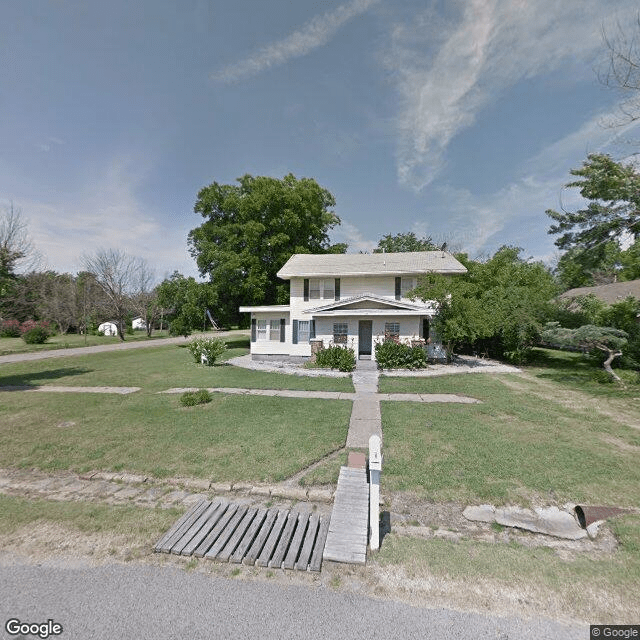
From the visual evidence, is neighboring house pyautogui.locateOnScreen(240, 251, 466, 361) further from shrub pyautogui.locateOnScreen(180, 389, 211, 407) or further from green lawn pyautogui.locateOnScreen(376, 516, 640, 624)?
green lawn pyautogui.locateOnScreen(376, 516, 640, 624)

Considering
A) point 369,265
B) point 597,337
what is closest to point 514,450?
point 597,337

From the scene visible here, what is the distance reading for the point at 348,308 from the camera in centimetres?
1647

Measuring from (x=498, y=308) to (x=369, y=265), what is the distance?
7520 mm

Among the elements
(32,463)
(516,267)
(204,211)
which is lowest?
(32,463)

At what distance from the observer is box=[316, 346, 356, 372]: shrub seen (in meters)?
14.8

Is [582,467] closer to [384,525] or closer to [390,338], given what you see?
[384,525]

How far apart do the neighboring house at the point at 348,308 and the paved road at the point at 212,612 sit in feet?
44.0

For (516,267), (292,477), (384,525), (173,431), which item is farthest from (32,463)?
(516,267)

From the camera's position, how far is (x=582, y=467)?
539 cm

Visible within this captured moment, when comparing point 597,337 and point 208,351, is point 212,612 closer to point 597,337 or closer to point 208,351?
point 597,337

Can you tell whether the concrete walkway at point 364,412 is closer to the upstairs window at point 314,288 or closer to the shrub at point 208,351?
the upstairs window at point 314,288

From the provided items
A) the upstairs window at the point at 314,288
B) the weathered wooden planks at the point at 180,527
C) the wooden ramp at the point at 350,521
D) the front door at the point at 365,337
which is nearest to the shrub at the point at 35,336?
the upstairs window at the point at 314,288

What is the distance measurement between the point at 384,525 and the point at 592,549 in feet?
8.01

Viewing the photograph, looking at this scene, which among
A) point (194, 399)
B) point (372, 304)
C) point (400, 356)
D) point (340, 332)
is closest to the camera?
point (194, 399)
